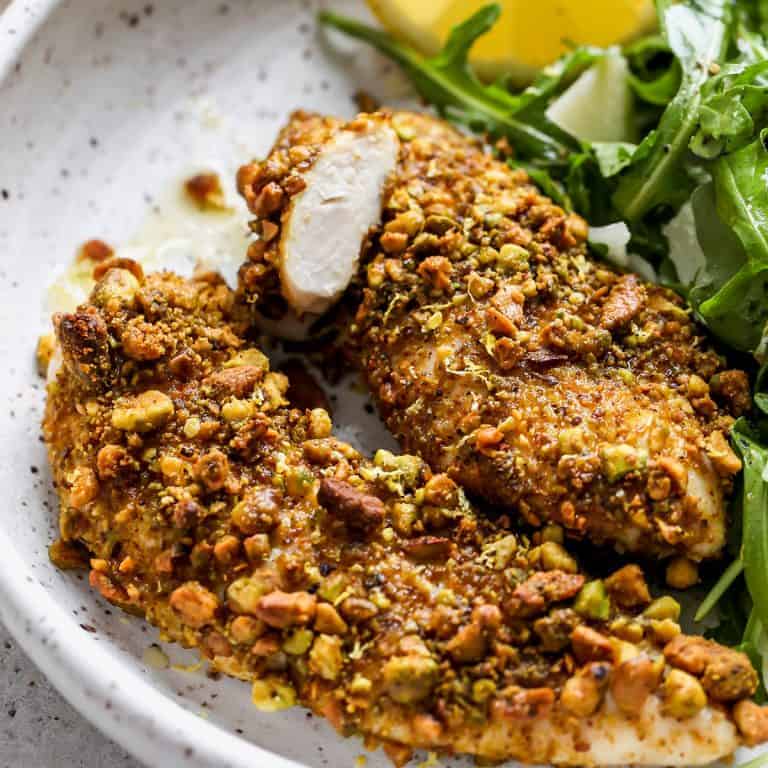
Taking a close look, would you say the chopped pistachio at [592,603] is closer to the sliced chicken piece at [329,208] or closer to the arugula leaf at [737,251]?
the arugula leaf at [737,251]

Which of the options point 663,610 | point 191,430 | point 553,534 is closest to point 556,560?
point 553,534

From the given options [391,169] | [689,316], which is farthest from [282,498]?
[689,316]

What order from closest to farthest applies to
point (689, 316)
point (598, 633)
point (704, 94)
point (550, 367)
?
point (598, 633) < point (550, 367) < point (689, 316) < point (704, 94)

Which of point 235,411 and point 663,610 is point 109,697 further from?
point 663,610

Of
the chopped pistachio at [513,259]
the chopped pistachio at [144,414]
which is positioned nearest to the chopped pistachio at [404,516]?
the chopped pistachio at [144,414]

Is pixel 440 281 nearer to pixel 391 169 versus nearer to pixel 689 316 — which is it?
pixel 391 169

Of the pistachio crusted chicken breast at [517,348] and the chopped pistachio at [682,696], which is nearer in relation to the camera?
the chopped pistachio at [682,696]

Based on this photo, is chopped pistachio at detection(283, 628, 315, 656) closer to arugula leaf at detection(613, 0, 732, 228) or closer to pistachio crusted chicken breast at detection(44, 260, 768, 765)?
pistachio crusted chicken breast at detection(44, 260, 768, 765)

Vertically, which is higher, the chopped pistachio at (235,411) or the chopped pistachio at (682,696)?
the chopped pistachio at (235,411)
